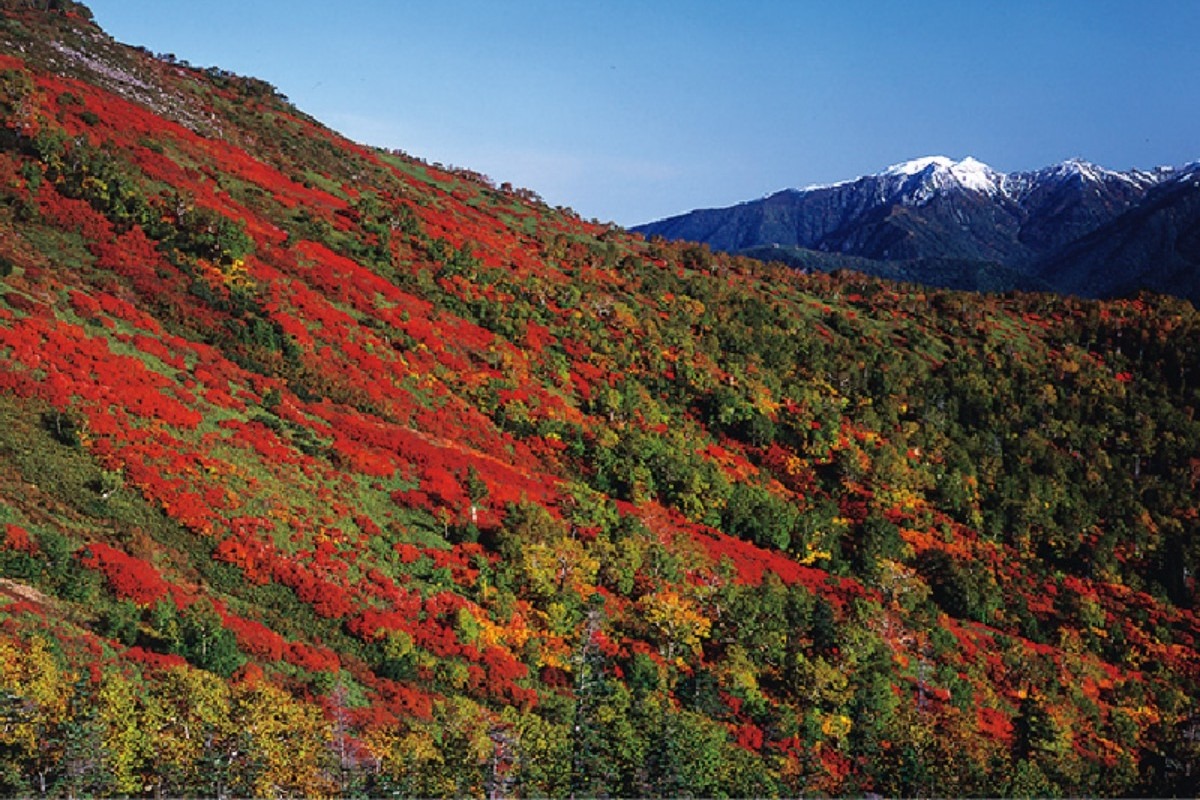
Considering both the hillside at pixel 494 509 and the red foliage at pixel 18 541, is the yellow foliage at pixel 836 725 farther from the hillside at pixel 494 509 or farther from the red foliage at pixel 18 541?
the red foliage at pixel 18 541

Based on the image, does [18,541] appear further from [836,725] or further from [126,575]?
[836,725]

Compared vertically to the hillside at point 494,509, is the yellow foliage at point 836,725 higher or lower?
lower

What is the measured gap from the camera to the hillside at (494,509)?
42.5 meters

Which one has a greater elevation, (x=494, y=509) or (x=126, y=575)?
(x=494, y=509)

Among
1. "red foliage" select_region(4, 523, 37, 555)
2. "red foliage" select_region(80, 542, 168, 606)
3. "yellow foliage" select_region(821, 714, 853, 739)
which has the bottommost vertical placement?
"yellow foliage" select_region(821, 714, 853, 739)

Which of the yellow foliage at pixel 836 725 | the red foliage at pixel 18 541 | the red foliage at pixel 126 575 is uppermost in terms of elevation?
the red foliage at pixel 18 541

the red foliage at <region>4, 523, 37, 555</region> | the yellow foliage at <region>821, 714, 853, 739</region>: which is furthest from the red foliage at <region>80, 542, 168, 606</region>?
the yellow foliage at <region>821, 714, 853, 739</region>

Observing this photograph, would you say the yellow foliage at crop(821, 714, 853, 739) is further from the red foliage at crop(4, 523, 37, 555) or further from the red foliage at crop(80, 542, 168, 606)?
the red foliage at crop(4, 523, 37, 555)

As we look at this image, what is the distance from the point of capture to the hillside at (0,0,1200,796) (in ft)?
139

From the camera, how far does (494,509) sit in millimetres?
67125

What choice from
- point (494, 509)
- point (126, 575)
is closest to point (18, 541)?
point (126, 575)

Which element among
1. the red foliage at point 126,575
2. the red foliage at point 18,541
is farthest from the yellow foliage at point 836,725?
the red foliage at point 18,541

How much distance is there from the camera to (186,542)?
49.6 meters

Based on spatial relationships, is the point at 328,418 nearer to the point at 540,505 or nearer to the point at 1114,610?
the point at 540,505
